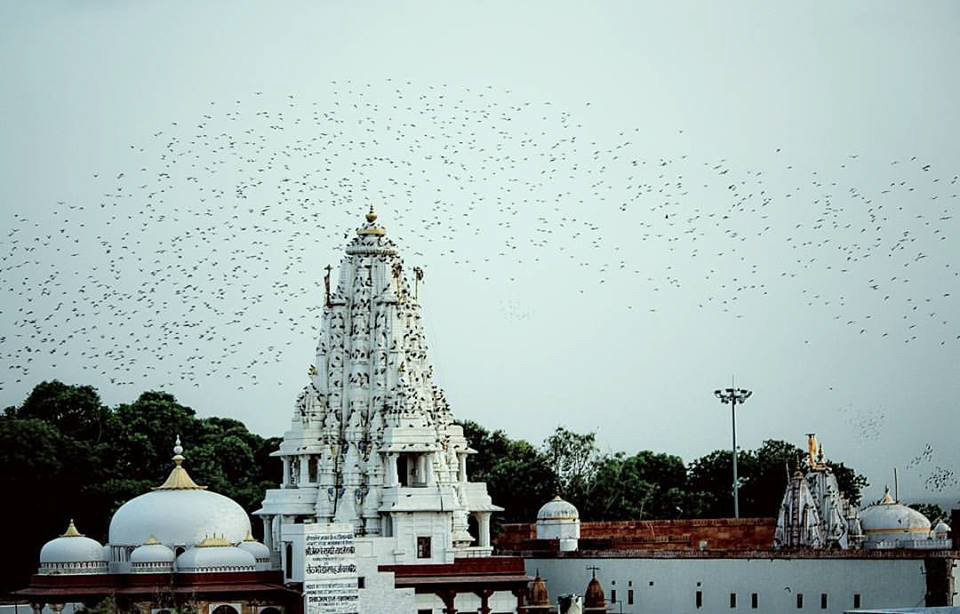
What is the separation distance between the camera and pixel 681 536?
2913 inches

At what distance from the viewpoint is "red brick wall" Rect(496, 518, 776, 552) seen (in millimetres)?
72750

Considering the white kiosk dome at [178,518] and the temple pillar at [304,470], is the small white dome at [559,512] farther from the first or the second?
the white kiosk dome at [178,518]

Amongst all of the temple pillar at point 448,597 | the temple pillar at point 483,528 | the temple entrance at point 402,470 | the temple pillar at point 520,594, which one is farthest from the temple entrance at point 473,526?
the temple pillar at point 448,597

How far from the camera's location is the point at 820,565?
59.7 m

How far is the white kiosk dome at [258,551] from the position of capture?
2549 inches

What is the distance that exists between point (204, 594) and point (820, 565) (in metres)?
18.0

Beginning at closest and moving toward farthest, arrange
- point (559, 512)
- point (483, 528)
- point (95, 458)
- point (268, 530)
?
point (268, 530) → point (483, 528) → point (559, 512) → point (95, 458)

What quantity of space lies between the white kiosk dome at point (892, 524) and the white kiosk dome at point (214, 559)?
747 inches

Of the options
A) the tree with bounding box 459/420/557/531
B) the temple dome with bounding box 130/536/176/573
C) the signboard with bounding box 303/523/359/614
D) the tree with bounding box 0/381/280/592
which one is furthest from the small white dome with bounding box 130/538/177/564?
the tree with bounding box 459/420/557/531

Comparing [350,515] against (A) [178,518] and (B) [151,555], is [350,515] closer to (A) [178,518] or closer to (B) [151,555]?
(A) [178,518]

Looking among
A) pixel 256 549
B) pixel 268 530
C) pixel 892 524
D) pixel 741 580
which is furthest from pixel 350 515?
pixel 892 524

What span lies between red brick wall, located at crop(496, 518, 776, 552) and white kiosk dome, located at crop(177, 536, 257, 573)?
12915 mm

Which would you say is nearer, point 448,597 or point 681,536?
point 448,597

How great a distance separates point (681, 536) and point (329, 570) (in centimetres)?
1803
